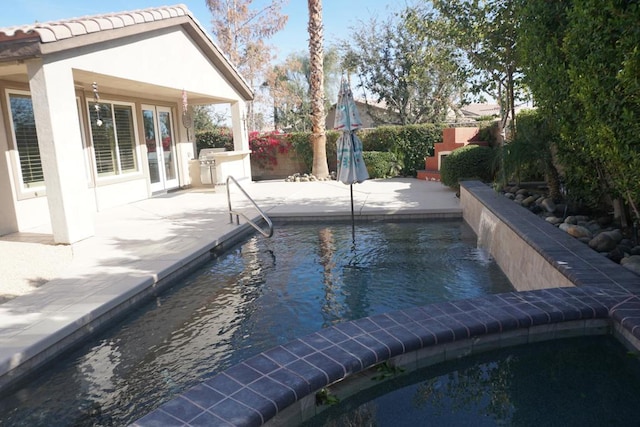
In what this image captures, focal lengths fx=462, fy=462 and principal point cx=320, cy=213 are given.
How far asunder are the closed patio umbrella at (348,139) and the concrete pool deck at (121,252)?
5.15 ft

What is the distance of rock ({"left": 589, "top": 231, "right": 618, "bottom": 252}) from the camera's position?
5266 mm

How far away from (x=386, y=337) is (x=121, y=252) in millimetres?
4966

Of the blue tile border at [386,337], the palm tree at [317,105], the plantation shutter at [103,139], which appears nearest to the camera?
the blue tile border at [386,337]

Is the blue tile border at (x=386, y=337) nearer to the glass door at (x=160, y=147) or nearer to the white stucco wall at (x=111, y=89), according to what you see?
the white stucco wall at (x=111, y=89)

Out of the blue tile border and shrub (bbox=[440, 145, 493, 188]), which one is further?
shrub (bbox=[440, 145, 493, 188])

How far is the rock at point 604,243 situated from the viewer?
527 centimetres

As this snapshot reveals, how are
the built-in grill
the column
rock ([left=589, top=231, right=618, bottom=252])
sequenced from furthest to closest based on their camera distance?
the built-in grill < the column < rock ([left=589, top=231, right=618, bottom=252])

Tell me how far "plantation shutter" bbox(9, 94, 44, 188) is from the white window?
1.91 m

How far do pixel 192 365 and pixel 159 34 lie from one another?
8.77 m

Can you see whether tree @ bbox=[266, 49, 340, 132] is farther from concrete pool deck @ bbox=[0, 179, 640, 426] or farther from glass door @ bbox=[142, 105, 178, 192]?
concrete pool deck @ bbox=[0, 179, 640, 426]

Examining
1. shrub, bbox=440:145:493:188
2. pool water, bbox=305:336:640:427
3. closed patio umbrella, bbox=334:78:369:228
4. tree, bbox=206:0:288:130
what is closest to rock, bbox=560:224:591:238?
pool water, bbox=305:336:640:427

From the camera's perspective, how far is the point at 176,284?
6.04 meters

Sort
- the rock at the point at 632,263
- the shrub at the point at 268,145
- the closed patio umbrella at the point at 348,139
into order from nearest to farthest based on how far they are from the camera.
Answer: the rock at the point at 632,263
the closed patio umbrella at the point at 348,139
the shrub at the point at 268,145

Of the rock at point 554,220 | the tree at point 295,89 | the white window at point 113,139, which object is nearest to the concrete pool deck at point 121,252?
the white window at point 113,139
